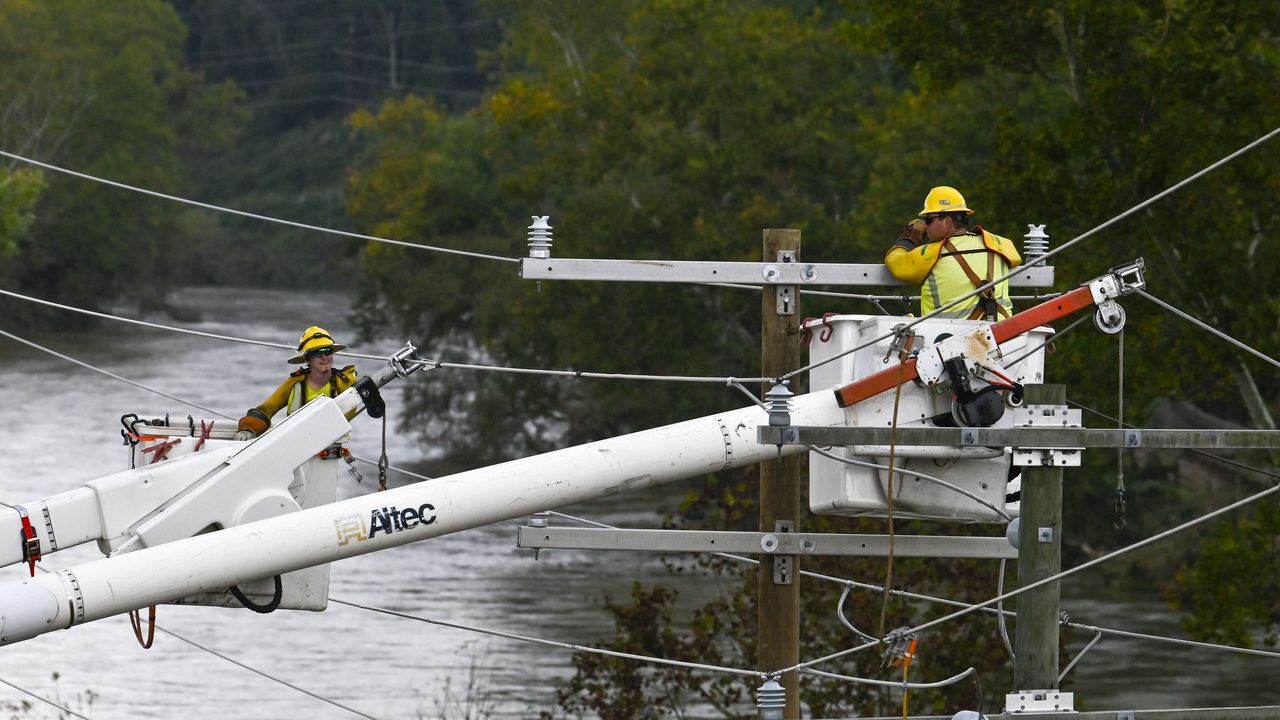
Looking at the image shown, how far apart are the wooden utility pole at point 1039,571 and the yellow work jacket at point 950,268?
63.7 inches

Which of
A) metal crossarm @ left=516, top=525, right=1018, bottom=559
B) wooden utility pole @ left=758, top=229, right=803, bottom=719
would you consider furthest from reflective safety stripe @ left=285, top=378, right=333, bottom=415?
wooden utility pole @ left=758, top=229, right=803, bottom=719

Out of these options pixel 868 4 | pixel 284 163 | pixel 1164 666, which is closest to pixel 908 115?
pixel 1164 666

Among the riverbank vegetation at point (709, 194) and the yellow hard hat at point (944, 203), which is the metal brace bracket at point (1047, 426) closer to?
the yellow hard hat at point (944, 203)

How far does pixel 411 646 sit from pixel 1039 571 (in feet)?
73.5

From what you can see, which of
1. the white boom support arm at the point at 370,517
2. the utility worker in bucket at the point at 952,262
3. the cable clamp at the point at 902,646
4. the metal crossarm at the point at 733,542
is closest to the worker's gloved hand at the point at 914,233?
the utility worker in bucket at the point at 952,262

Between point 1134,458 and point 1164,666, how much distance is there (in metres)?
7.98

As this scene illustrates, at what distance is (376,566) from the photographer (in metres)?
37.9

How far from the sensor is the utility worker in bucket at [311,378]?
10.9 meters

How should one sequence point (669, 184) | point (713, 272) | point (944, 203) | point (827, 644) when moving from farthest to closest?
1. point (669, 184)
2. point (827, 644)
3. point (944, 203)
4. point (713, 272)

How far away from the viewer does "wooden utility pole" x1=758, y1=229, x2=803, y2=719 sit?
10570 millimetres

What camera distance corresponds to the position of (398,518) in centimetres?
900

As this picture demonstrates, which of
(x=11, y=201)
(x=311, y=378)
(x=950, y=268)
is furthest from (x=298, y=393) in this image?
(x=11, y=201)

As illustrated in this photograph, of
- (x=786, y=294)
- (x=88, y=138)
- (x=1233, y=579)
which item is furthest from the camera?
(x=88, y=138)

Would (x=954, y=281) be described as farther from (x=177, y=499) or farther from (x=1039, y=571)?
(x=177, y=499)
